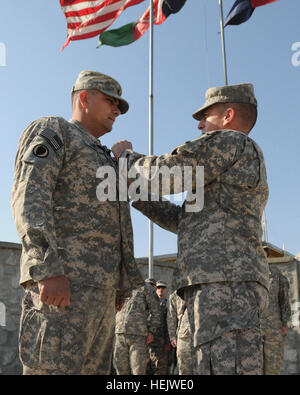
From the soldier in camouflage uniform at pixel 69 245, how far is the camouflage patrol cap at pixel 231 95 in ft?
2.30

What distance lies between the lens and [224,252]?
281 cm

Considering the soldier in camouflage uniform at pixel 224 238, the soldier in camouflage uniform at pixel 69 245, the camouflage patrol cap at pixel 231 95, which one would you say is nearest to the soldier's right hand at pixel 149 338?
the soldier in camouflage uniform at pixel 69 245

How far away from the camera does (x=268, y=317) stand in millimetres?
8625

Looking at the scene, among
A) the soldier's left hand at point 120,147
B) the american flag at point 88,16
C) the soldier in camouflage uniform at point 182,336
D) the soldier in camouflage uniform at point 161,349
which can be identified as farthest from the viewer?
the american flag at point 88,16

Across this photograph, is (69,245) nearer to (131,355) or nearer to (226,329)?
(226,329)

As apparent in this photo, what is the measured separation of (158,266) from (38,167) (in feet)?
26.8

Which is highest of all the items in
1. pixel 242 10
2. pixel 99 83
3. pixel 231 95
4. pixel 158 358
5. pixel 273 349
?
pixel 242 10

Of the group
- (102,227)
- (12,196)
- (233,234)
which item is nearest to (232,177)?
(233,234)

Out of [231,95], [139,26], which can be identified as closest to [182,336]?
[231,95]

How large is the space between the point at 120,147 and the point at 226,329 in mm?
1386

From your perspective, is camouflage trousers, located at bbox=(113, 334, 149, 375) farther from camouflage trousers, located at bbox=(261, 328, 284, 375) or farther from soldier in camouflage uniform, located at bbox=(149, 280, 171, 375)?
camouflage trousers, located at bbox=(261, 328, 284, 375)

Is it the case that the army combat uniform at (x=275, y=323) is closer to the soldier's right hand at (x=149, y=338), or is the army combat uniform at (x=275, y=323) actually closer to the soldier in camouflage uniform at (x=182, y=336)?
the soldier's right hand at (x=149, y=338)

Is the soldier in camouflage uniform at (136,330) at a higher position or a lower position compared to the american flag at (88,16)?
lower

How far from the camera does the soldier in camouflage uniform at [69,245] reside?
2564 mm
